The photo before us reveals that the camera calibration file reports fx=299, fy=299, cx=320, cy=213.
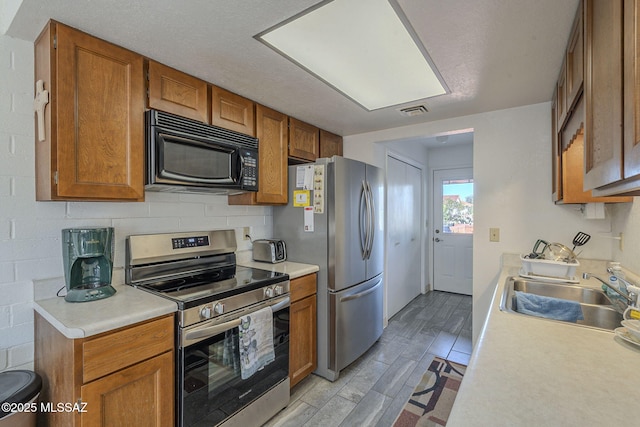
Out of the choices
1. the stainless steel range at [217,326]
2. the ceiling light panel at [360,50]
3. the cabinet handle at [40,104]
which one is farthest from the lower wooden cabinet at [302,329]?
the cabinet handle at [40,104]

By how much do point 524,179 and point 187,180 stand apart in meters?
2.49

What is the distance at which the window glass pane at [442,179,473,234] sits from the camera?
453cm

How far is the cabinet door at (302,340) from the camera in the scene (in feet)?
7.06

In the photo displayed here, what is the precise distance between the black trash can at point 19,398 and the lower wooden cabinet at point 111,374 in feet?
0.20

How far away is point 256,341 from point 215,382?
29 centimetres

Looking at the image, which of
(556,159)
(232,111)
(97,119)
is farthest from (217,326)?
(556,159)

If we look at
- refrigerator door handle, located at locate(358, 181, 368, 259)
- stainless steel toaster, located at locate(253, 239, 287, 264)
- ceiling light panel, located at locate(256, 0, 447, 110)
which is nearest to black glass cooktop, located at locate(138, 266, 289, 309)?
stainless steel toaster, located at locate(253, 239, 287, 264)

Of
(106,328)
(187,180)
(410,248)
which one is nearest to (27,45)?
(187,180)

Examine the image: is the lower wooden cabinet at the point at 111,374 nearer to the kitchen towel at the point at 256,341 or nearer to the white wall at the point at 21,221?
the white wall at the point at 21,221

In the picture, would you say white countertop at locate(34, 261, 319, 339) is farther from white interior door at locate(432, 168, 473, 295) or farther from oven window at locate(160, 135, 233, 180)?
white interior door at locate(432, 168, 473, 295)

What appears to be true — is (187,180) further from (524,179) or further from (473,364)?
(524,179)

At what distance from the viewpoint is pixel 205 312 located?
1518 millimetres

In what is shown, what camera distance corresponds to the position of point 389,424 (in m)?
1.87

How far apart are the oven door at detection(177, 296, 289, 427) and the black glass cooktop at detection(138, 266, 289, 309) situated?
13 centimetres
